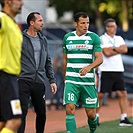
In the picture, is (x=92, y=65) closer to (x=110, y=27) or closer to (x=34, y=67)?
(x=34, y=67)

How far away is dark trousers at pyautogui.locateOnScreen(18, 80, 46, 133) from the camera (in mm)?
10005

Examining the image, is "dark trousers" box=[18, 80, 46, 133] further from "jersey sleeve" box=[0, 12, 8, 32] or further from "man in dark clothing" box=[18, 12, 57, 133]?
"jersey sleeve" box=[0, 12, 8, 32]

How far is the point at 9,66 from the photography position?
26.1 feet

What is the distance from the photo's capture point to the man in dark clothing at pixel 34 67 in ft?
33.1

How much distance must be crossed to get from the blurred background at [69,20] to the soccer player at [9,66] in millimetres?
11150

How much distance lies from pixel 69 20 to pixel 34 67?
46.8m

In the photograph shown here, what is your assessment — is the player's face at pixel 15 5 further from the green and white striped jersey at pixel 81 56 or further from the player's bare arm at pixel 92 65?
the green and white striped jersey at pixel 81 56

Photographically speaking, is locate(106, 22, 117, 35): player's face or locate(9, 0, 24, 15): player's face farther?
locate(106, 22, 117, 35): player's face

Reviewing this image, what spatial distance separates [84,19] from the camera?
11.1 meters

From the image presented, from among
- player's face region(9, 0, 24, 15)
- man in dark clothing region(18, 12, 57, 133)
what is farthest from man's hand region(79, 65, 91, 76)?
A: player's face region(9, 0, 24, 15)

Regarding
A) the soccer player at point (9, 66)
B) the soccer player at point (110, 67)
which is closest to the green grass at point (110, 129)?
the soccer player at point (110, 67)

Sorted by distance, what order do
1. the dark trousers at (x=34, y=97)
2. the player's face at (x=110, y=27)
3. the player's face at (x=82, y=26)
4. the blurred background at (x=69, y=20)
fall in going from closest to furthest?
1. the dark trousers at (x=34, y=97)
2. the player's face at (x=82, y=26)
3. the player's face at (x=110, y=27)
4. the blurred background at (x=69, y=20)

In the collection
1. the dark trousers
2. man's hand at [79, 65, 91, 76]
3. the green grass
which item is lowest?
the green grass

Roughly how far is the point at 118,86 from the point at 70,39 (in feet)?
10.7
